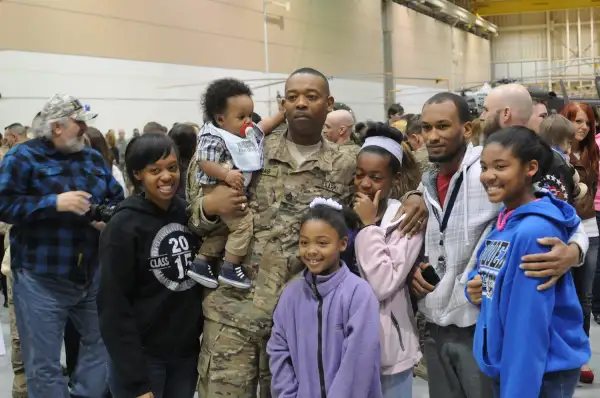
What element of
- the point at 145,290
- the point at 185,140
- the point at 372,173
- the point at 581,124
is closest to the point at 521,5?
the point at 581,124

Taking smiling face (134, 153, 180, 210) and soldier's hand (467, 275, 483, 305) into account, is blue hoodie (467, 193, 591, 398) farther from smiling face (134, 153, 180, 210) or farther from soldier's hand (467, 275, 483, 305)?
smiling face (134, 153, 180, 210)

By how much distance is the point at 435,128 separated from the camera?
2389mm

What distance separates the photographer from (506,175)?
2.11 meters

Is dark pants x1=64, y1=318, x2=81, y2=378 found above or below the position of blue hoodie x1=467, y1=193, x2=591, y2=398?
below

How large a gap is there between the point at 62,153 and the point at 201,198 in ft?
4.47

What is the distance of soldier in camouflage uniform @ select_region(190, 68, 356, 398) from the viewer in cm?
245

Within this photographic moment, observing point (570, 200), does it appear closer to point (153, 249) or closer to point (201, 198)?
point (201, 198)

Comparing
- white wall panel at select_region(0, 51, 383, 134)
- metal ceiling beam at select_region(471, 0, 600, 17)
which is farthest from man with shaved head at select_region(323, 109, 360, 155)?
metal ceiling beam at select_region(471, 0, 600, 17)

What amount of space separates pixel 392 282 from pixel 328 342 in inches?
12.7

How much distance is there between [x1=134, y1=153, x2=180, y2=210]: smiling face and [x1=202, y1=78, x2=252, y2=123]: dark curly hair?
0.30 metres

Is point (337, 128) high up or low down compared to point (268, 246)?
up

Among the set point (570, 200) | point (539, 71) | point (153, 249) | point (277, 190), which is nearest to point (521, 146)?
point (277, 190)

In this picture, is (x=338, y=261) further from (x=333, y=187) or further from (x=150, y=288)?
(x=150, y=288)

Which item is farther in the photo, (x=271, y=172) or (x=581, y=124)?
(x=581, y=124)
